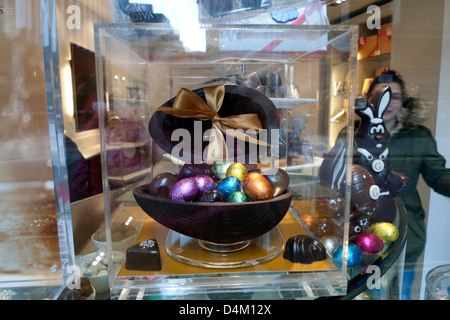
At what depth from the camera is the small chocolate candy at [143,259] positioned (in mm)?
518

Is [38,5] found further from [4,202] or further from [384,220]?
[384,220]

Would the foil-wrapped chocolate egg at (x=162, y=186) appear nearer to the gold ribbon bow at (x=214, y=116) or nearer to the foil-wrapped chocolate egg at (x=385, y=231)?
the gold ribbon bow at (x=214, y=116)

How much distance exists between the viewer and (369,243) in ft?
2.07

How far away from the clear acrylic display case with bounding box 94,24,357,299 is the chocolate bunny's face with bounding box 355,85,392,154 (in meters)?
0.09

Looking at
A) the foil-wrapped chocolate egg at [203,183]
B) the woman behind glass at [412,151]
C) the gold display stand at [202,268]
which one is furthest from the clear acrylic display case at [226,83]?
the woman behind glass at [412,151]

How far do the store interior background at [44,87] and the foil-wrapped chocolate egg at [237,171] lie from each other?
266 mm

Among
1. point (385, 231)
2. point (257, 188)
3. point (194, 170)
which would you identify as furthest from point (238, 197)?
point (385, 231)

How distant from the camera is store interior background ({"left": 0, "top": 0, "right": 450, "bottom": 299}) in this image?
54 cm

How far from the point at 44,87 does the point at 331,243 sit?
1.90 feet

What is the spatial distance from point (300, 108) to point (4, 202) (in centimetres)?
64

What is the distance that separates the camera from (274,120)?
647 millimetres

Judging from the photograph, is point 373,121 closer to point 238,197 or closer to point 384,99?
point 384,99

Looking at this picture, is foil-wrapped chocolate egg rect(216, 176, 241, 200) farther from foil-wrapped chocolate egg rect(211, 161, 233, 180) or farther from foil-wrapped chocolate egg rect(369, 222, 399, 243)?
foil-wrapped chocolate egg rect(369, 222, 399, 243)
